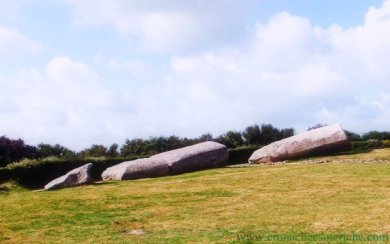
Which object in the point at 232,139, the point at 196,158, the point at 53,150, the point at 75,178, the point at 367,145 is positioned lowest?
the point at 75,178

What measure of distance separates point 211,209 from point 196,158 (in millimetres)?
13955

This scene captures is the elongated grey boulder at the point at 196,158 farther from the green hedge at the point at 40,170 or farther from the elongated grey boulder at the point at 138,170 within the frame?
the green hedge at the point at 40,170

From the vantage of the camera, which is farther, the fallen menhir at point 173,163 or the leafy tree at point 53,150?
the leafy tree at point 53,150

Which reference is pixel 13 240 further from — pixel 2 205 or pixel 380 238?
pixel 380 238

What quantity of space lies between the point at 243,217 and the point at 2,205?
31.4ft

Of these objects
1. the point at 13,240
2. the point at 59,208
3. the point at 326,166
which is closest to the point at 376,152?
the point at 326,166

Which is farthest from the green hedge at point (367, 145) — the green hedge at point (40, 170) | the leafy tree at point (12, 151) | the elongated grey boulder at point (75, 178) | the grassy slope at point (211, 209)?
the leafy tree at point (12, 151)

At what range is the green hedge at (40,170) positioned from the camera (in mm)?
25562

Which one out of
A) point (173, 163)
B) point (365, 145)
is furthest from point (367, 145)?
point (173, 163)

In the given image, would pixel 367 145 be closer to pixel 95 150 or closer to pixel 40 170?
pixel 40 170

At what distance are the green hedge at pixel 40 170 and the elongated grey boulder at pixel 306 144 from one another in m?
9.83

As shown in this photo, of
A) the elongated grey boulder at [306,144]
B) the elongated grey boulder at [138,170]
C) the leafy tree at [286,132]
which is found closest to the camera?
the elongated grey boulder at [138,170]

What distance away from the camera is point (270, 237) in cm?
907

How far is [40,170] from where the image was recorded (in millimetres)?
26406
